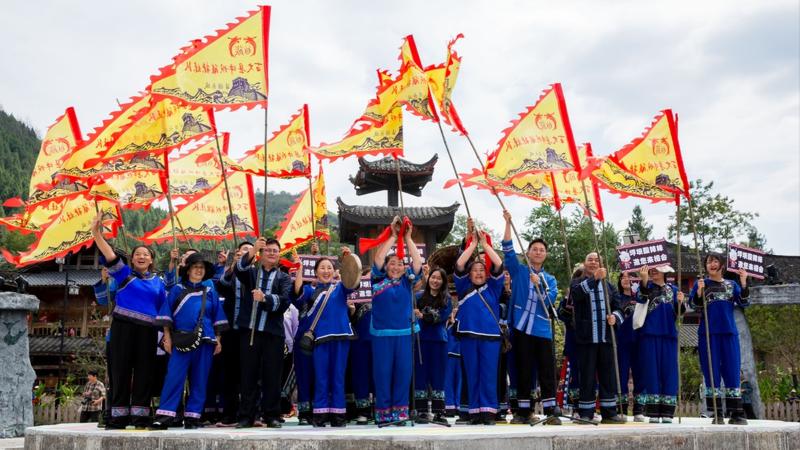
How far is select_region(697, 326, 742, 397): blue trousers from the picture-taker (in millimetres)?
8719

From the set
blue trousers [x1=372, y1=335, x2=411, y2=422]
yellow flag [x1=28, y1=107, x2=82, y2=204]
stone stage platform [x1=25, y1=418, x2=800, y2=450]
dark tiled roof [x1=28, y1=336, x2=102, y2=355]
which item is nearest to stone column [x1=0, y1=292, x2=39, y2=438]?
yellow flag [x1=28, y1=107, x2=82, y2=204]

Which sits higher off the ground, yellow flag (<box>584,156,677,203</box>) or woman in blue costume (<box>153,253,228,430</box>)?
yellow flag (<box>584,156,677,203</box>)

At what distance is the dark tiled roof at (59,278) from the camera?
1371 inches

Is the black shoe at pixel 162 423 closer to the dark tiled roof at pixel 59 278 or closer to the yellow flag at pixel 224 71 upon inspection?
the yellow flag at pixel 224 71

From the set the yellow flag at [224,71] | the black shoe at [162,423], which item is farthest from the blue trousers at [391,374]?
the yellow flag at [224,71]

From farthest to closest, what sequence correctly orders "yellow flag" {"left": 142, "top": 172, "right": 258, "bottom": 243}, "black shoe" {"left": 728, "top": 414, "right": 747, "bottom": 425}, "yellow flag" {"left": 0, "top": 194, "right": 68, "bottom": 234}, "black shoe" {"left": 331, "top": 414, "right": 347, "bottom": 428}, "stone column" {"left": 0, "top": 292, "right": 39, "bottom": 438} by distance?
"stone column" {"left": 0, "top": 292, "right": 39, "bottom": 438} < "yellow flag" {"left": 142, "top": 172, "right": 258, "bottom": 243} < "yellow flag" {"left": 0, "top": 194, "right": 68, "bottom": 234} < "black shoe" {"left": 728, "top": 414, "right": 747, "bottom": 425} < "black shoe" {"left": 331, "top": 414, "right": 347, "bottom": 428}

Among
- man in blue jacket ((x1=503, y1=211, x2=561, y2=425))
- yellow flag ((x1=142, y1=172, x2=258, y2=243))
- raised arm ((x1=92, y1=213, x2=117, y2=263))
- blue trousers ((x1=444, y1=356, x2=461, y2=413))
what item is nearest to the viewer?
raised arm ((x1=92, y1=213, x2=117, y2=263))

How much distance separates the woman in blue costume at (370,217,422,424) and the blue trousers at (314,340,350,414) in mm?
399

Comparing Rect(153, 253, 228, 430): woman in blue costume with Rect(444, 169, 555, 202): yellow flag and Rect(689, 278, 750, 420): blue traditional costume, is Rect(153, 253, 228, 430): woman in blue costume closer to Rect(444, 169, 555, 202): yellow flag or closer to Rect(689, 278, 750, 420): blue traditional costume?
Rect(444, 169, 555, 202): yellow flag

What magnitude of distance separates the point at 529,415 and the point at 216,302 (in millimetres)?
3713

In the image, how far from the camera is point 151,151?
9.28 m

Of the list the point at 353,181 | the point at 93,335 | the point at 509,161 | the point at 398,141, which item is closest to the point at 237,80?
the point at 398,141

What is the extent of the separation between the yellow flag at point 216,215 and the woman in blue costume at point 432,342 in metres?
3.95

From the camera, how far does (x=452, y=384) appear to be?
9.78 metres
